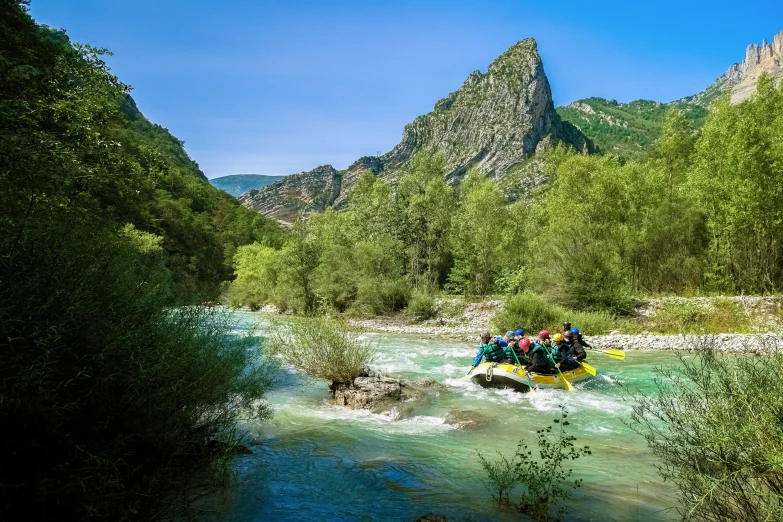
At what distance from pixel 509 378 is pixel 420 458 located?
16.5 ft

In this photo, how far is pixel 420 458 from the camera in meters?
6.66

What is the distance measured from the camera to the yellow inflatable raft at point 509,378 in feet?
36.0

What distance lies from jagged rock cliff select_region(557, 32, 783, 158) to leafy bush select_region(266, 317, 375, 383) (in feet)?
384

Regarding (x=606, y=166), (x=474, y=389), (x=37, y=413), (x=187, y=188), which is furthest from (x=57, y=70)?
(x=187, y=188)

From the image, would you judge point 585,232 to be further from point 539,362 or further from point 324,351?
point 324,351

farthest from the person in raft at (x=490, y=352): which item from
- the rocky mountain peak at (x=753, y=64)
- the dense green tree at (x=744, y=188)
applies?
the rocky mountain peak at (x=753, y=64)

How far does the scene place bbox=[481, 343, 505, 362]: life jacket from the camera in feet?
38.8

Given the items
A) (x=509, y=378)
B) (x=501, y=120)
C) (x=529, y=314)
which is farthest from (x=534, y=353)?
(x=501, y=120)

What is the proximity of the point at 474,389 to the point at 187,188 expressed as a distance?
2373 inches

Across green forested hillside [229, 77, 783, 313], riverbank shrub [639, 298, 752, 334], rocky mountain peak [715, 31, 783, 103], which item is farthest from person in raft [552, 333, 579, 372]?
rocky mountain peak [715, 31, 783, 103]

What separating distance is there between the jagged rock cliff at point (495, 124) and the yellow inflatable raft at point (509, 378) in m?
86.2

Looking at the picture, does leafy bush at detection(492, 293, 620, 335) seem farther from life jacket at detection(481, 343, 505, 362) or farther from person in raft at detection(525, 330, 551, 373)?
person in raft at detection(525, 330, 551, 373)

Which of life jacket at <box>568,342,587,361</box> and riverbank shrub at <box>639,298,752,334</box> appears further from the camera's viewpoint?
Result: riverbank shrub at <box>639,298,752,334</box>

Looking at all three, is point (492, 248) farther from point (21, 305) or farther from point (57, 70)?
point (21, 305)
